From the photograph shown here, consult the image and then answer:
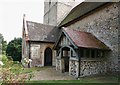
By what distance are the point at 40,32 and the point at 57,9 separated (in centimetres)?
754

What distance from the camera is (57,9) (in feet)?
90.4

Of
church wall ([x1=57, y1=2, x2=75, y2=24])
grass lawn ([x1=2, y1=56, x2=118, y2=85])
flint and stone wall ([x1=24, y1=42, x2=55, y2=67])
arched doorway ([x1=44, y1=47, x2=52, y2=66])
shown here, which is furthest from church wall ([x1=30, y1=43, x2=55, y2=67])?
grass lawn ([x1=2, y1=56, x2=118, y2=85])

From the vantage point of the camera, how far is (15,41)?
3253cm

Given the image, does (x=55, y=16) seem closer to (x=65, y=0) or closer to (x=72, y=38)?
(x=65, y=0)

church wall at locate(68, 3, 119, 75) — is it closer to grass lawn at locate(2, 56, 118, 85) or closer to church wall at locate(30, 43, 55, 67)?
grass lawn at locate(2, 56, 118, 85)

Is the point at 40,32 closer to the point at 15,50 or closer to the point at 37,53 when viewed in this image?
the point at 37,53

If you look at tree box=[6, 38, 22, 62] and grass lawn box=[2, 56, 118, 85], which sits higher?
tree box=[6, 38, 22, 62]

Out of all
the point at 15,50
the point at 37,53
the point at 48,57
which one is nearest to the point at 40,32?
the point at 37,53

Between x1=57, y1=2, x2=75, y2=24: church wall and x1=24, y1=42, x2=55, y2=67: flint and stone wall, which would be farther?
x1=57, y1=2, x2=75, y2=24: church wall

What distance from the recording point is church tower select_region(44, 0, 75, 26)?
2752 centimetres

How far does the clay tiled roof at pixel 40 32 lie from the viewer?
807 inches

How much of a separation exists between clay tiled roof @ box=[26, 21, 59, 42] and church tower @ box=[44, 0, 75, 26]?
14.2ft

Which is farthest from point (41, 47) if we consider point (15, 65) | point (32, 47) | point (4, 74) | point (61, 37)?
point (4, 74)

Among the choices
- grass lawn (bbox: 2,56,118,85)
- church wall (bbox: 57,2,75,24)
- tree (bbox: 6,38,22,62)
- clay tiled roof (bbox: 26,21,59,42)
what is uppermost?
church wall (bbox: 57,2,75,24)
